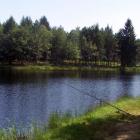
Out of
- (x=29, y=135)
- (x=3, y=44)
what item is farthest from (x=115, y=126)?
(x=3, y=44)

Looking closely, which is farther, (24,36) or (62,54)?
(62,54)

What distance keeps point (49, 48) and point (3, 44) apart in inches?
642

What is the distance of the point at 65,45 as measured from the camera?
401 feet

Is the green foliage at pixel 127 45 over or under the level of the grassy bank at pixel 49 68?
over

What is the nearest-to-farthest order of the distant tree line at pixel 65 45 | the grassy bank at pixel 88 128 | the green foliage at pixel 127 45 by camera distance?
the grassy bank at pixel 88 128
the distant tree line at pixel 65 45
the green foliage at pixel 127 45

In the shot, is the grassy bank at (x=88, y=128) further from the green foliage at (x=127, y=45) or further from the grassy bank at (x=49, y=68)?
the green foliage at (x=127, y=45)

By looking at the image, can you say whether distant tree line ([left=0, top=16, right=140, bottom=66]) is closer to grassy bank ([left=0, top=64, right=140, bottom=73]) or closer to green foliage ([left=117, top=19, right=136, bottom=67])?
green foliage ([left=117, top=19, right=136, bottom=67])

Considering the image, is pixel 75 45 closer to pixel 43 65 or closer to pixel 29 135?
pixel 43 65

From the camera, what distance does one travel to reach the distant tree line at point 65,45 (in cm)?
11175

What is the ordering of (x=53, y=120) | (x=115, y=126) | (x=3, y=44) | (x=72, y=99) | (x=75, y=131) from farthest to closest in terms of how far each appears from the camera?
(x=3, y=44)
(x=72, y=99)
(x=53, y=120)
(x=115, y=126)
(x=75, y=131)

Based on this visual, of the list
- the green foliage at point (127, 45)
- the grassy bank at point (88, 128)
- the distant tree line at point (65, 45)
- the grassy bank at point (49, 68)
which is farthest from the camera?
the green foliage at point (127, 45)

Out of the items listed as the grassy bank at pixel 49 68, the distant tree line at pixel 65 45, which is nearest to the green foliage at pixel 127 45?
the distant tree line at pixel 65 45

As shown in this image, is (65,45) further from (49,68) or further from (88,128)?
(88,128)

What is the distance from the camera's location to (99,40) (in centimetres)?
13250
